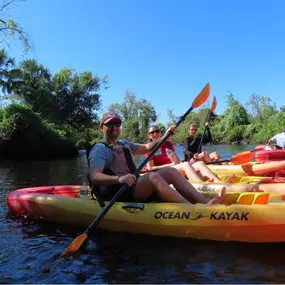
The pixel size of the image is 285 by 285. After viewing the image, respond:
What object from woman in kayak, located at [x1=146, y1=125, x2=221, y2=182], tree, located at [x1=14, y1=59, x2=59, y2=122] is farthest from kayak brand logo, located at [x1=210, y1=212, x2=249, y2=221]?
tree, located at [x1=14, y1=59, x2=59, y2=122]

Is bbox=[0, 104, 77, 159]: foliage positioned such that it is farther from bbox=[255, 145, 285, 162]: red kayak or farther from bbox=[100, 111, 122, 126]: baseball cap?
bbox=[100, 111, 122, 126]: baseball cap

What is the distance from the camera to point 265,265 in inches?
110

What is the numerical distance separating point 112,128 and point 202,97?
1.70 metres

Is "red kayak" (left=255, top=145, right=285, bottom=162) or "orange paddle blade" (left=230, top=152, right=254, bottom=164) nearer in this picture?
"orange paddle blade" (left=230, top=152, right=254, bottom=164)

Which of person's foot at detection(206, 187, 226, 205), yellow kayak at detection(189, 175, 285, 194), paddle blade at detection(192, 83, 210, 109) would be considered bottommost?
yellow kayak at detection(189, 175, 285, 194)

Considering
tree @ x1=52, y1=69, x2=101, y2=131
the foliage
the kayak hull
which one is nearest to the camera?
the kayak hull

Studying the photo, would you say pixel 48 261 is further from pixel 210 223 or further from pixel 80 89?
pixel 80 89

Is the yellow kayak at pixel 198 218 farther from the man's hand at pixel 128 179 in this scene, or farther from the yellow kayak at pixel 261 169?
the yellow kayak at pixel 261 169

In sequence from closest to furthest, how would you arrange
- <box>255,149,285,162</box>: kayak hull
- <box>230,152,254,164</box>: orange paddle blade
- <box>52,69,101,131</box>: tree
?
<box>230,152,254,164</box>: orange paddle blade, <box>255,149,285,162</box>: kayak hull, <box>52,69,101,131</box>: tree

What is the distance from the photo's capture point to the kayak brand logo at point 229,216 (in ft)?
10.4

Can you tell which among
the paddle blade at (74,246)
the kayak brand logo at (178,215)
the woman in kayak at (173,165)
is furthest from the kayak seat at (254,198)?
the paddle blade at (74,246)

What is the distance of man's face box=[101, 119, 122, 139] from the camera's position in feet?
11.3

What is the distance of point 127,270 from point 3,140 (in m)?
16.4

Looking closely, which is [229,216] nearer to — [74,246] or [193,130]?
[74,246]
